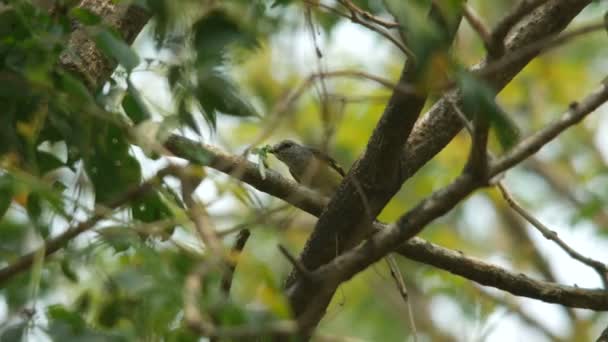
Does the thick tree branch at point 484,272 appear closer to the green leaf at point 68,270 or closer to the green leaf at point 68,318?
the green leaf at point 68,270

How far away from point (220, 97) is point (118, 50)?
31 cm

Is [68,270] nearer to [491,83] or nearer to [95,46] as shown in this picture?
[95,46]

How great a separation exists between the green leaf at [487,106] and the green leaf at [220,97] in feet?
2.04

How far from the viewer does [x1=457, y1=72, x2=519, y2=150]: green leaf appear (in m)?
2.39

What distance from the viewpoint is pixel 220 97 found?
2.76m

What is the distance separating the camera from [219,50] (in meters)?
2.74

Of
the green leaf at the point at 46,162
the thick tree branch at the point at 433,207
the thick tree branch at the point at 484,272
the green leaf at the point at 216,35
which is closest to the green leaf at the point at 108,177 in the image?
the green leaf at the point at 46,162

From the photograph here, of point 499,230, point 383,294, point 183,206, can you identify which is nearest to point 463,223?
point 499,230

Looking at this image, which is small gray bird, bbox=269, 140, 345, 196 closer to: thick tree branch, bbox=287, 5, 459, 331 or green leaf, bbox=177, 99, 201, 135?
thick tree branch, bbox=287, 5, 459, 331

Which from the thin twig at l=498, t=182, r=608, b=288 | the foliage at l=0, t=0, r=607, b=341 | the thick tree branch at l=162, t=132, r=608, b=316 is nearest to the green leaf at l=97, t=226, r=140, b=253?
the foliage at l=0, t=0, r=607, b=341

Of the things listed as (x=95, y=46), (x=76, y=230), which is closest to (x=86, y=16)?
(x=76, y=230)

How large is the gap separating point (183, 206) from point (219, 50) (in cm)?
59

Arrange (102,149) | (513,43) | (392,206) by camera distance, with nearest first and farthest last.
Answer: (102,149)
(513,43)
(392,206)

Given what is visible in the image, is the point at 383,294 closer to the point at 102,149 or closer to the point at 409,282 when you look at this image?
the point at 409,282
